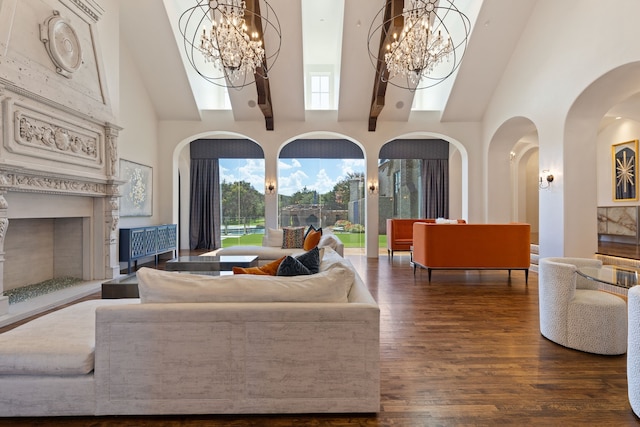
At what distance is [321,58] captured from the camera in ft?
30.1

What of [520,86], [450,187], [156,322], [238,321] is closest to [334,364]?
[238,321]

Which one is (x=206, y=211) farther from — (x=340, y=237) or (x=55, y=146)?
(x=55, y=146)

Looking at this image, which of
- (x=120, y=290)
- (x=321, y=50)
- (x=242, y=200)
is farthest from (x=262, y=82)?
(x=120, y=290)

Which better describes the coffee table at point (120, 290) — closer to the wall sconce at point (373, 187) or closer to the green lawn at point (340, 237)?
the wall sconce at point (373, 187)

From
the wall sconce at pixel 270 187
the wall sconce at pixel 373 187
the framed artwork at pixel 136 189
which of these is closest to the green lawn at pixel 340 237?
the wall sconce at pixel 373 187

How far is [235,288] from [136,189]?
6.31 metres

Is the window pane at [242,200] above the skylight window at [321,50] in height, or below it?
below

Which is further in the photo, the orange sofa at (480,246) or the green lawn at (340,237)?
the green lawn at (340,237)

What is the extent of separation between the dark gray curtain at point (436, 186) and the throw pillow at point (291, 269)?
901 centimetres

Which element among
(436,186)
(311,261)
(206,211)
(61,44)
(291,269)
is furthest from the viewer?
(206,211)

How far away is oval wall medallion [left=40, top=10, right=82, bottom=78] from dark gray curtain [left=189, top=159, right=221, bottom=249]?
607cm

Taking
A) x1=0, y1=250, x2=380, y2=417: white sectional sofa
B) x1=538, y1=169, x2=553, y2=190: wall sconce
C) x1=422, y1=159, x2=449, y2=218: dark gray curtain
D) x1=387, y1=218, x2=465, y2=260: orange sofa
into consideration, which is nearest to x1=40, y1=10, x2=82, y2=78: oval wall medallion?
x1=0, y1=250, x2=380, y2=417: white sectional sofa

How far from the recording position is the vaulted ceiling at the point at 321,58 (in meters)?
6.31

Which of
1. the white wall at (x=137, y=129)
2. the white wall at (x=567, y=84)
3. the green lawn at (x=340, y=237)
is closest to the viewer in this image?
the white wall at (x=567, y=84)
